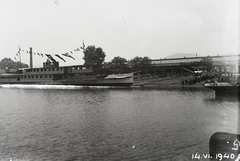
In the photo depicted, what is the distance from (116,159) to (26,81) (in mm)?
79469

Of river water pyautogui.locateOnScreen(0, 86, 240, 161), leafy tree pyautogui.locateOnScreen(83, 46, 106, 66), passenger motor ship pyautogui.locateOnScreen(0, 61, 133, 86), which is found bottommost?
river water pyautogui.locateOnScreen(0, 86, 240, 161)

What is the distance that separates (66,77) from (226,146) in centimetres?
7372

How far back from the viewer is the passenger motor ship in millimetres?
64062

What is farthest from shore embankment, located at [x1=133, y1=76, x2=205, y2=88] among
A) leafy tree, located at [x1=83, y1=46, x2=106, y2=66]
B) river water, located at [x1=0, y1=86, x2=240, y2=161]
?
leafy tree, located at [x1=83, y1=46, x2=106, y2=66]

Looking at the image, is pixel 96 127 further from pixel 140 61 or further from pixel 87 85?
pixel 140 61

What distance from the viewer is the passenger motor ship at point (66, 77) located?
64.1 meters

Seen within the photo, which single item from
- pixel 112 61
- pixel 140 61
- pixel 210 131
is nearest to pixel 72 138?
pixel 210 131

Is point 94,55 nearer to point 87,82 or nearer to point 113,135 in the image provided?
point 87,82

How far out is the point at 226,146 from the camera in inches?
340

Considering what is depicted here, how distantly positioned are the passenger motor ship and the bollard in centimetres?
5257

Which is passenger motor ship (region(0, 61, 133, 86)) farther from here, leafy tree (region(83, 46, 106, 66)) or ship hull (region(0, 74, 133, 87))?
leafy tree (region(83, 46, 106, 66))

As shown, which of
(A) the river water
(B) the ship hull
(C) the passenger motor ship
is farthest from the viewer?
(C) the passenger motor ship

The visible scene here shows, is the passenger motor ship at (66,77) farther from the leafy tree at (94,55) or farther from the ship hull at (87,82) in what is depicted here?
the leafy tree at (94,55)

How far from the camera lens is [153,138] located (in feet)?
46.7
